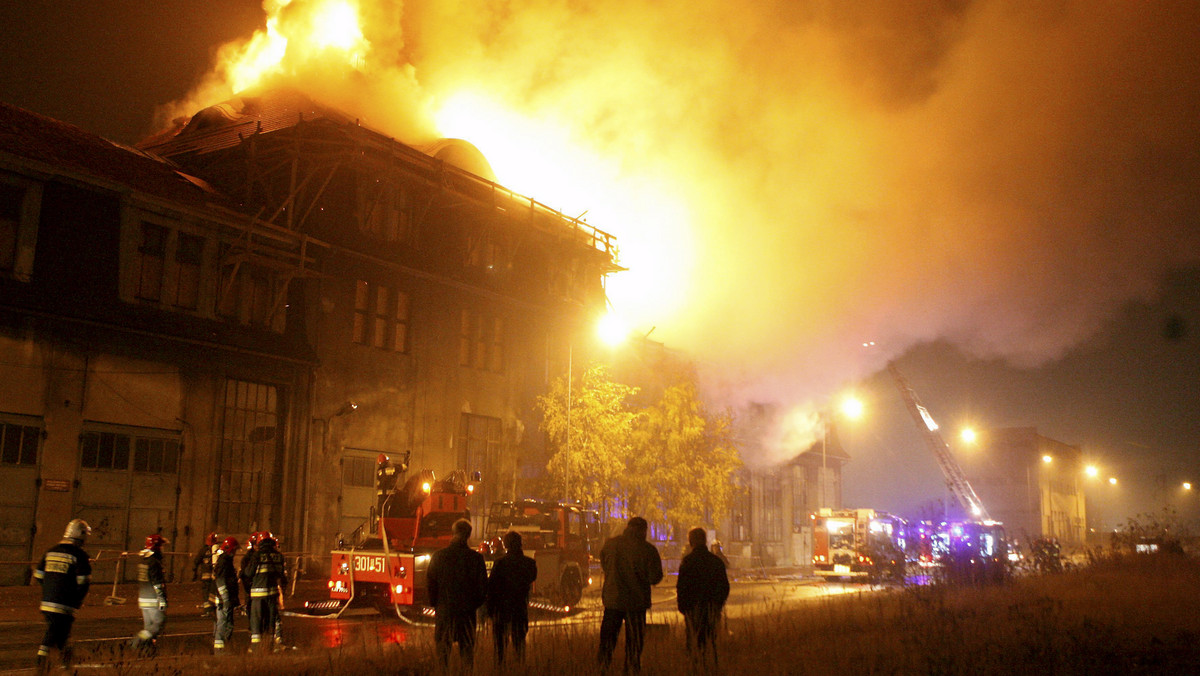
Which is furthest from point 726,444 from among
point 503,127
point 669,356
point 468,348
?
point 503,127

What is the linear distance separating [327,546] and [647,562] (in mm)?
18574

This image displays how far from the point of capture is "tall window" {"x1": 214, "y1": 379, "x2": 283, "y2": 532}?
23.9 metres

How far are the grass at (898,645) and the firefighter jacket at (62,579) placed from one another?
1140 mm

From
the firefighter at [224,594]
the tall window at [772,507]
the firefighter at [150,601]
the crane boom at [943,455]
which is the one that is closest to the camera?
the firefighter at [150,601]

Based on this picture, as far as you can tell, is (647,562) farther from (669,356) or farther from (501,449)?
(669,356)

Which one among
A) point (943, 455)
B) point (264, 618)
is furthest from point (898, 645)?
point (943, 455)

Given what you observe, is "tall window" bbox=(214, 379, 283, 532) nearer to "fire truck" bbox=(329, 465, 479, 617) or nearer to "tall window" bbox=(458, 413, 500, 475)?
"fire truck" bbox=(329, 465, 479, 617)

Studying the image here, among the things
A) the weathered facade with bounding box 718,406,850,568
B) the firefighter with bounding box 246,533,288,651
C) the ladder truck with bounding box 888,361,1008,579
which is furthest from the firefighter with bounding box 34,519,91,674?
the weathered facade with bounding box 718,406,850,568

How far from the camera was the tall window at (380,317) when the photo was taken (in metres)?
28.1

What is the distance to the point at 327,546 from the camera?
26031mm

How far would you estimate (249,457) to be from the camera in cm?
2445

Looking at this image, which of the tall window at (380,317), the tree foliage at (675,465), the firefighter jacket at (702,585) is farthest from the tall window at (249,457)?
the firefighter jacket at (702,585)

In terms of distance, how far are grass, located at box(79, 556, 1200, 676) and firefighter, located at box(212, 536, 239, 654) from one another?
127 cm

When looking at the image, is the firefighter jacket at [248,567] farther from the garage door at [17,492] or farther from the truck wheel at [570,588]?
the garage door at [17,492]
